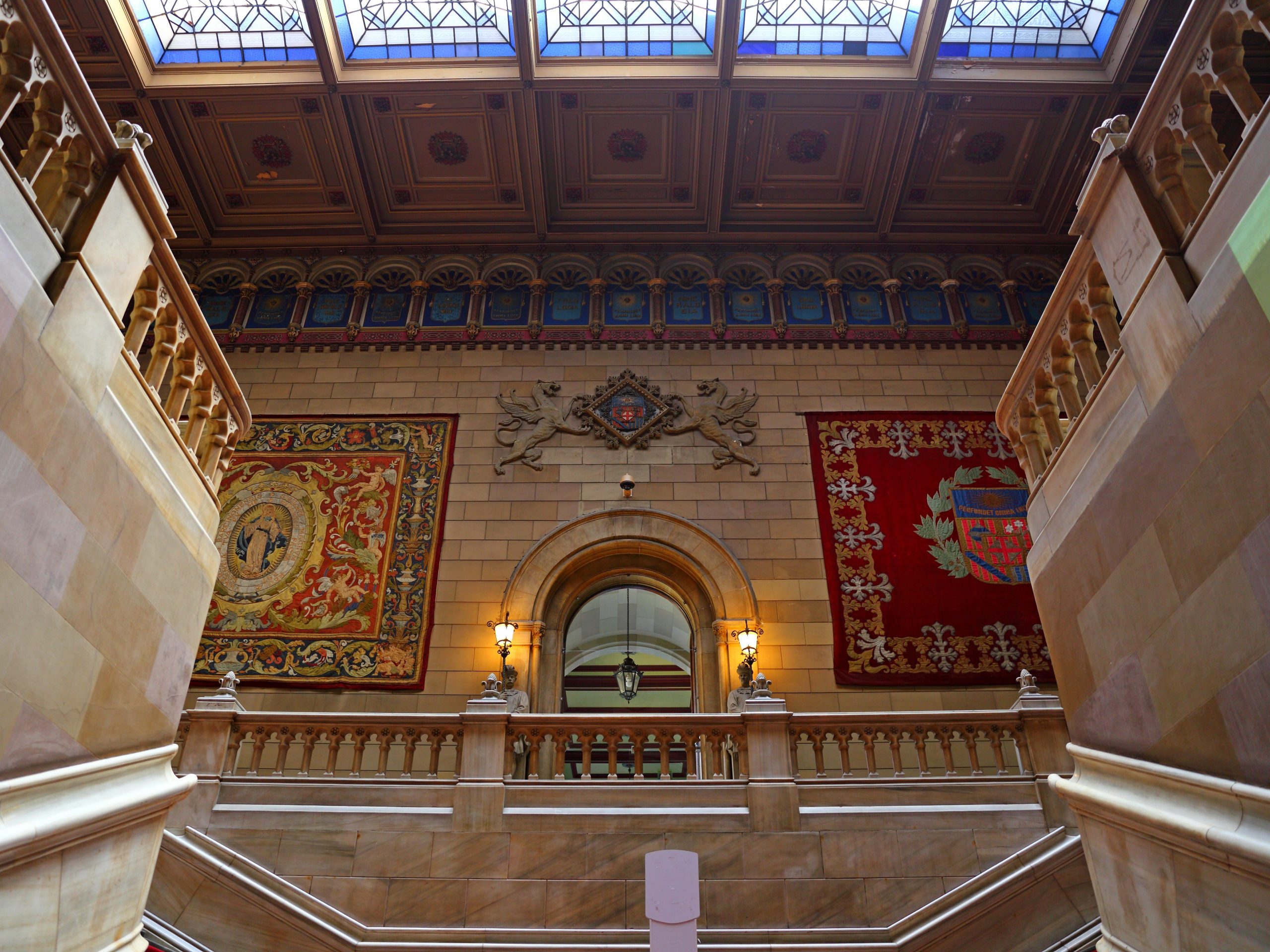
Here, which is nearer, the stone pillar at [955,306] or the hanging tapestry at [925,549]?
the hanging tapestry at [925,549]

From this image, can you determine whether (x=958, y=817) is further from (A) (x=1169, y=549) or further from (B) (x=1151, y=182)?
(B) (x=1151, y=182)

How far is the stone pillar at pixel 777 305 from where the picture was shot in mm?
12250

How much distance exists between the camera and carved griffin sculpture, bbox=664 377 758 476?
11.0 meters

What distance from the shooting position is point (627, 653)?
14.8 meters

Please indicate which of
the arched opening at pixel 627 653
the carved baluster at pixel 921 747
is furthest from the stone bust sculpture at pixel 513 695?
the arched opening at pixel 627 653

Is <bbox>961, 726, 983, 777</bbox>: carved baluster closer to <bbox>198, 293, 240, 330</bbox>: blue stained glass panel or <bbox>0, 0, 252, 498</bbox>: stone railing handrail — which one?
<bbox>0, 0, 252, 498</bbox>: stone railing handrail

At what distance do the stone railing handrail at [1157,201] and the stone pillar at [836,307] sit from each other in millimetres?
8137

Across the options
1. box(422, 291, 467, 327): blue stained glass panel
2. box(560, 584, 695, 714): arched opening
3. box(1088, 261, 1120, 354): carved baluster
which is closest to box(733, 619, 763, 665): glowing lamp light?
box(560, 584, 695, 714): arched opening

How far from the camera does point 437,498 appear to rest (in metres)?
10.8

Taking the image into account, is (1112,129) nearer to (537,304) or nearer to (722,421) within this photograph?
(722,421)

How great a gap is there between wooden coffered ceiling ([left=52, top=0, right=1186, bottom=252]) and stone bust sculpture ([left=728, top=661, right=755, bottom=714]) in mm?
6761

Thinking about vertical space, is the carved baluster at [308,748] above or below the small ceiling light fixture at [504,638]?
below

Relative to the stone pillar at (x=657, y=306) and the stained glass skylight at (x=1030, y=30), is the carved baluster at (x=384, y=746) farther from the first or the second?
the stained glass skylight at (x=1030, y=30)

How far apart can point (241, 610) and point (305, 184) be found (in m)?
6.26
